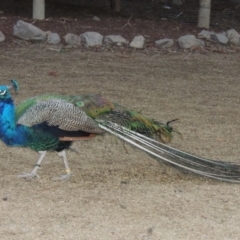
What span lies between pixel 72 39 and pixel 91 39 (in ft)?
1.08

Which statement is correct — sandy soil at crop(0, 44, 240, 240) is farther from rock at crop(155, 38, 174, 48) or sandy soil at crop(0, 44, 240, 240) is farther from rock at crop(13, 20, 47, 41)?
rock at crop(155, 38, 174, 48)

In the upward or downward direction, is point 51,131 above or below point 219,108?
above

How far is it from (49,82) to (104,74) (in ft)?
3.11

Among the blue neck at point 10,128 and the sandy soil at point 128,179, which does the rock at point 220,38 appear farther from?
the blue neck at point 10,128

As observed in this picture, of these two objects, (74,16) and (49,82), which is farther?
(74,16)

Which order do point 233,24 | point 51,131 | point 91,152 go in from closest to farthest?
point 51,131 → point 91,152 → point 233,24

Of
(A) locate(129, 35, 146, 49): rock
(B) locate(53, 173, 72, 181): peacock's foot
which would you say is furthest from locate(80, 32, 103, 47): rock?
(B) locate(53, 173, 72, 181): peacock's foot

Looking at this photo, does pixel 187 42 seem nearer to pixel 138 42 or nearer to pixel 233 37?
pixel 138 42

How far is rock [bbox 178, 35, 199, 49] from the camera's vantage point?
1199cm

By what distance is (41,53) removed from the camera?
36.3ft

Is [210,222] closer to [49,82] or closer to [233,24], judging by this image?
[49,82]

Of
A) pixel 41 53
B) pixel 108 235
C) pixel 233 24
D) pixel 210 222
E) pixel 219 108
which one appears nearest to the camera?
pixel 108 235

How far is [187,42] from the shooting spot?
12.0 meters

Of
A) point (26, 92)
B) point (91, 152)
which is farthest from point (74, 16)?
point (91, 152)
